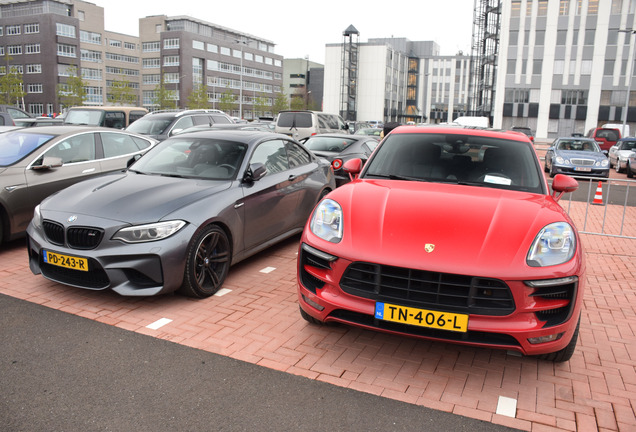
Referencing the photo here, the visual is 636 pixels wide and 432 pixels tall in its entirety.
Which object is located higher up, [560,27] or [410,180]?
[560,27]

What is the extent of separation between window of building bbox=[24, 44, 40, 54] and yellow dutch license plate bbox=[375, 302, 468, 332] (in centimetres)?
9424

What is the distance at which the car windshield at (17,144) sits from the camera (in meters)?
6.57

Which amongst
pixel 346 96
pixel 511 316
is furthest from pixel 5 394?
pixel 346 96

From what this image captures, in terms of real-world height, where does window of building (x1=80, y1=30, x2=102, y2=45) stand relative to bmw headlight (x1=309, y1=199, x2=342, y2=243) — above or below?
above

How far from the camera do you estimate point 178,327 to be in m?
4.25

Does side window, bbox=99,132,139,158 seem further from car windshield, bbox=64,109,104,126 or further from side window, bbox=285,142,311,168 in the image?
car windshield, bbox=64,109,104,126

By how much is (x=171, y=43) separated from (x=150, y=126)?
92061 millimetres

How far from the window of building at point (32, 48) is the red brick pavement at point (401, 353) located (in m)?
90.7

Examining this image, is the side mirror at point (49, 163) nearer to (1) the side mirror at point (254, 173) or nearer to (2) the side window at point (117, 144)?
(2) the side window at point (117, 144)

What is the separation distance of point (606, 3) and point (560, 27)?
5.06 meters

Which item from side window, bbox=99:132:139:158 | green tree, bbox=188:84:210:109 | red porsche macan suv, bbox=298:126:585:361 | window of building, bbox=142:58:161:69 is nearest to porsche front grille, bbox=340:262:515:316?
red porsche macan suv, bbox=298:126:585:361

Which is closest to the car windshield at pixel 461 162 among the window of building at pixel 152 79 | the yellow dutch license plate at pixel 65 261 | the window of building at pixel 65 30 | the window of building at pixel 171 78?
the yellow dutch license plate at pixel 65 261

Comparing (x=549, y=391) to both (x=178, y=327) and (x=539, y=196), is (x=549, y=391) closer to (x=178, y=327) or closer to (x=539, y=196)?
(x=539, y=196)

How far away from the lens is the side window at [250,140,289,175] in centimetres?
608
